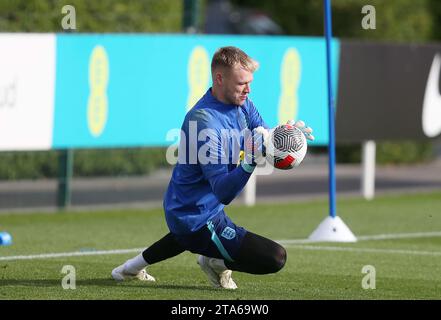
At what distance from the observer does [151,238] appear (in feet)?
41.6

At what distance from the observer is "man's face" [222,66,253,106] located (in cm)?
834

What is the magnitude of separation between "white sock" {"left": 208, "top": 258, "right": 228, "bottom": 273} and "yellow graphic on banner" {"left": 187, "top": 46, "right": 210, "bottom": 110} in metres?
6.56

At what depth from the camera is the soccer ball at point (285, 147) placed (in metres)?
8.04

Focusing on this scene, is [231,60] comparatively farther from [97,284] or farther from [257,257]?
[97,284]

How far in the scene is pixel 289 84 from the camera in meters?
16.2

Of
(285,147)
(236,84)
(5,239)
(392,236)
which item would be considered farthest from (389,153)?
(285,147)

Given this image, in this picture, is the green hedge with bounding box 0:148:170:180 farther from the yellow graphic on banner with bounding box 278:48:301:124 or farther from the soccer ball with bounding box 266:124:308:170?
the soccer ball with bounding box 266:124:308:170

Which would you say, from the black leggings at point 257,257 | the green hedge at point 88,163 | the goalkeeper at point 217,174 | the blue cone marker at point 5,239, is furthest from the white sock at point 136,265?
the green hedge at point 88,163

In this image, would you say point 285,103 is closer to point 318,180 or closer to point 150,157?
point 150,157

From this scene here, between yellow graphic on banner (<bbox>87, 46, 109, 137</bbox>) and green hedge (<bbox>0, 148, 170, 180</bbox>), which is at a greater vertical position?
yellow graphic on banner (<bbox>87, 46, 109, 137</bbox>)

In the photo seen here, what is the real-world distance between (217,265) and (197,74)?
675 cm

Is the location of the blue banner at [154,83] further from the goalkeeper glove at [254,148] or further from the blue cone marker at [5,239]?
the goalkeeper glove at [254,148]

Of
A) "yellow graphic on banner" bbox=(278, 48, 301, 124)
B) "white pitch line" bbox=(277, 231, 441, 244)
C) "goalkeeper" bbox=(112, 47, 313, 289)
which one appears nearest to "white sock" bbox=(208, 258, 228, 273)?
"goalkeeper" bbox=(112, 47, 313, 289)
